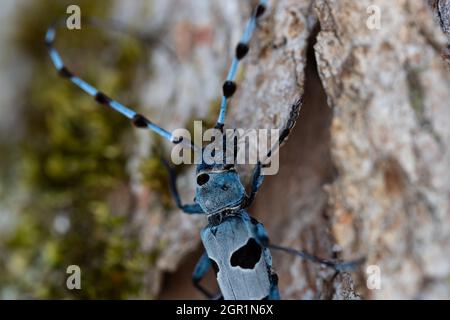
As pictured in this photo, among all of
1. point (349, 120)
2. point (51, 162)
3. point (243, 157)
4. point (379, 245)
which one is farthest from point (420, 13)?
point (51, 162)

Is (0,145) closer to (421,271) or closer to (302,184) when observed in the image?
(302,184)

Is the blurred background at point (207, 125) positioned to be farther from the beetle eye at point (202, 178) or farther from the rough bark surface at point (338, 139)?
the beetle eye at point (202, 178)

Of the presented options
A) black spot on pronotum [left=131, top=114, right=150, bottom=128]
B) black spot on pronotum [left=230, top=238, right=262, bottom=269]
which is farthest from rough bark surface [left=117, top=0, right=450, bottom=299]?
black spot on pronotum [left=131, top=114, right=150, bottom=128]

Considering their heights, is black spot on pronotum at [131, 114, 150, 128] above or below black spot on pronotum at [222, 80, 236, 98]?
above

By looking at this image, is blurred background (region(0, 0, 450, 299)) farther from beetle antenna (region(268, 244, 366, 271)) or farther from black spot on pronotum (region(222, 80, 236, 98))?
black spot on pronotum (region(222, 80, 236, 98))

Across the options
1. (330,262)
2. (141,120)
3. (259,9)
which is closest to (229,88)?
(259,9)

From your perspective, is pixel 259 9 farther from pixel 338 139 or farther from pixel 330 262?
pixel 330 262

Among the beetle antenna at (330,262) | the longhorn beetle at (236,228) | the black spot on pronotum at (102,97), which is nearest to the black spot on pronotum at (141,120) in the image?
the longhorn beetle at (236,228)
